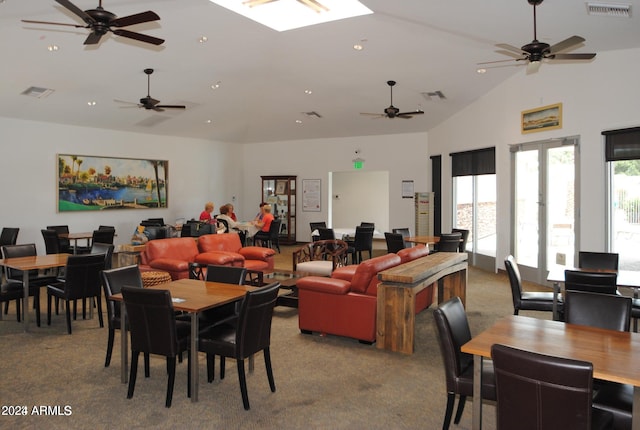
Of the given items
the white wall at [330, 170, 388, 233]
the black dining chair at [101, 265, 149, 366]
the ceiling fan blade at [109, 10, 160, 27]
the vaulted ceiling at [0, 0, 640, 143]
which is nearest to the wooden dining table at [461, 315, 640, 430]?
the black dining chair at [101, 265, 149, 366]

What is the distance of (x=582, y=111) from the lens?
6.95 meters

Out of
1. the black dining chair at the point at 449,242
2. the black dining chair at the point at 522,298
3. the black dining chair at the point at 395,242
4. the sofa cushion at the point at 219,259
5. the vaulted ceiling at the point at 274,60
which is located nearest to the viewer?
the black dining chair at the point at 522,298

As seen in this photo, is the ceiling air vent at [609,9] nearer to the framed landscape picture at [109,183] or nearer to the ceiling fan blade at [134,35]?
the ceiling fan blade at [134,35]

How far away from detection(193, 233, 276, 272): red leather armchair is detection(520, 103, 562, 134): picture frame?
190 inches

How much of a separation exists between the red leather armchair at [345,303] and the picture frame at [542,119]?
425 cm

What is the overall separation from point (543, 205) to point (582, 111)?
162 centimetres

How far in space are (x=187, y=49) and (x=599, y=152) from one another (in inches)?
248

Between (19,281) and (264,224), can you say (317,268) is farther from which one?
(264,224)

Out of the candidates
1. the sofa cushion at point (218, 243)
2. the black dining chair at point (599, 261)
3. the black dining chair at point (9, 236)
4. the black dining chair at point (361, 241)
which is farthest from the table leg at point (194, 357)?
the black dining chair at point (9, 236)

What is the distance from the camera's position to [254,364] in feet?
13.4

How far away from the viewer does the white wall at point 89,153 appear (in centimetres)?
912

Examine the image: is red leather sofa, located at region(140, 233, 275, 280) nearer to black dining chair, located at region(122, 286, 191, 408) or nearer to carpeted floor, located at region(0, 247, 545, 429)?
carpeted floor, located at region(0, 247, 545, 429)

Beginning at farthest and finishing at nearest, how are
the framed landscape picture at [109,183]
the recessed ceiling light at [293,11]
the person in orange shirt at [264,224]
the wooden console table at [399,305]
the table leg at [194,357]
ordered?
the person in orange shirt at [264,224] → the framed landscape picture at [109,183] → the recessed ceiling light at [293,11] → the wooden console table at [399,305] → the table leg at [194,357]

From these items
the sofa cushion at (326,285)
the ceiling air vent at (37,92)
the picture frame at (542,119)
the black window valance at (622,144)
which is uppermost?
the ceiling air vent at (37,92)
